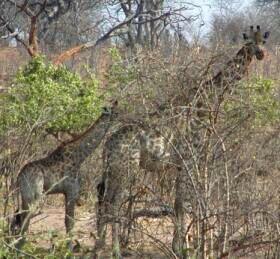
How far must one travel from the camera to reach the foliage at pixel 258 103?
4586 millimetres

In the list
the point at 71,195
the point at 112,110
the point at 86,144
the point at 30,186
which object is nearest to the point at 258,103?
the point at 112,110

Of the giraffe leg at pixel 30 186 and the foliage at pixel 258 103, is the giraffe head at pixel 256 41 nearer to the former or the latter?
the foliage at pixel 258 103

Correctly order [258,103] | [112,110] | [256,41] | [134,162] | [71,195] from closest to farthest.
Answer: [258,103] < [112,110] < [134,162] < [256,41] < [71,195]

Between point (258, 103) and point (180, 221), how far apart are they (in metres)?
0.93

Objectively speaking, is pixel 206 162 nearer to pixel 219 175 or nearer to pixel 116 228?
pixel 219 175

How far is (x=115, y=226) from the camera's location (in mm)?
5574

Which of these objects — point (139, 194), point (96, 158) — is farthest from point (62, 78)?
point (139, 194)

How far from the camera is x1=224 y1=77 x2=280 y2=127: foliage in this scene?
15.0ft

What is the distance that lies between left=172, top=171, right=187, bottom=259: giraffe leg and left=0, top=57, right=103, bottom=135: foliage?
5.11ft

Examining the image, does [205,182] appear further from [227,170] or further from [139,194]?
[139,194]

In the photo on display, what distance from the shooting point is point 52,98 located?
6.77m

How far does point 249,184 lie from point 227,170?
0.33 m

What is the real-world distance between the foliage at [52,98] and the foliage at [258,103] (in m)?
1.66

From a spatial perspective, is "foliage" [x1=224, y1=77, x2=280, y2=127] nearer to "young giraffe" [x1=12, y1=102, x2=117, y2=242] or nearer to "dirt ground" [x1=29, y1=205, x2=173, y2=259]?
"dirt ground" [x1=29, y1=205, x2=173, y2=259]
